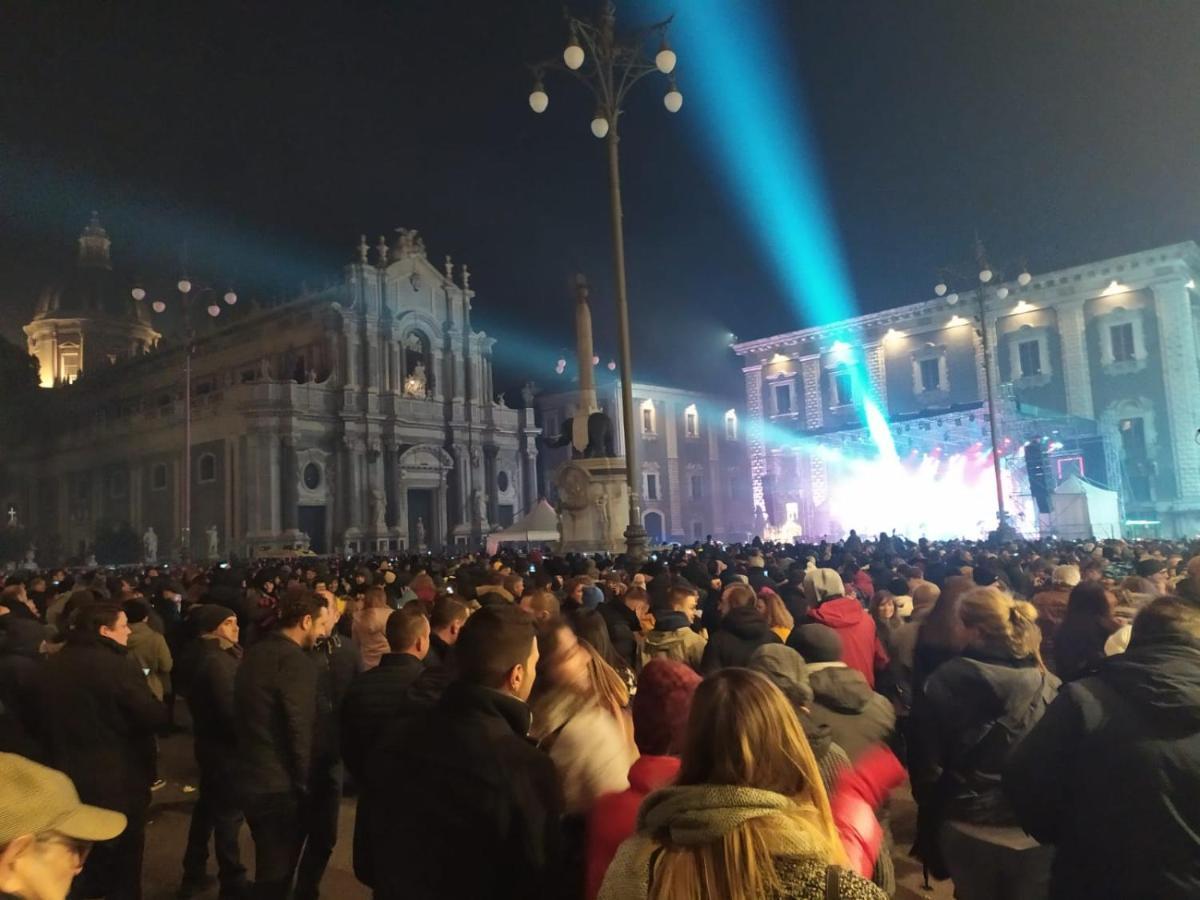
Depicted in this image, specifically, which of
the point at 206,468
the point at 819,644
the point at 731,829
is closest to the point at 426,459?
the point at 206,468

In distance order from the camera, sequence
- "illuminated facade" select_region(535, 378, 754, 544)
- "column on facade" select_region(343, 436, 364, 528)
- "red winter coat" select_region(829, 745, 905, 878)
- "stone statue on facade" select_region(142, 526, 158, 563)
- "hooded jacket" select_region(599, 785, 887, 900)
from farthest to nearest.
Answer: "illuminated facade" select_region(535, 378, 754, 544) < "column on facade" select_region(343, 436, 364, 528) < "stone statue on facade" select_region(142, 526, 158, 563) < "red winter coat" select_region(829, 745, 905, 878) < "hooded jacket" select_region(599, 785, 887, 900)

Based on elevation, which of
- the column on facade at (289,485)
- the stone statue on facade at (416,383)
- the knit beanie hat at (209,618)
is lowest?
the knit beanie hat at (209,618)

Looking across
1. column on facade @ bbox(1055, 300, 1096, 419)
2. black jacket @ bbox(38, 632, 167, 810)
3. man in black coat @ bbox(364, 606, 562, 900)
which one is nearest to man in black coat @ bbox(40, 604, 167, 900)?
black jacket @ bbox(38, 632, 167, 810)

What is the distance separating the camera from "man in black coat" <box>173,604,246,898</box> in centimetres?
514

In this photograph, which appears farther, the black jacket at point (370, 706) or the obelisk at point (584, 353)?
the obelisk at point (584, 353)

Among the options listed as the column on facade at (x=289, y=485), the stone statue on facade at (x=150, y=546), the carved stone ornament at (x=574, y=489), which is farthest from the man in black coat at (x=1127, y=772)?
the stone statue on facade at (x=150, y=546)

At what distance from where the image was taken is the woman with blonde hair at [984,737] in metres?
3.59

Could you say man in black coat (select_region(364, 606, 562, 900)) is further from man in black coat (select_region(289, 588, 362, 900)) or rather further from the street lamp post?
the street lamp post

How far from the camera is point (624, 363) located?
52.3 ft

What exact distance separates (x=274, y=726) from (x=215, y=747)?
3.36 ft

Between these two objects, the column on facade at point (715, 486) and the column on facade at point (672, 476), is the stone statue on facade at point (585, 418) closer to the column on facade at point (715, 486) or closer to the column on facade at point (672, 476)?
the column on facade at point (672, 476)

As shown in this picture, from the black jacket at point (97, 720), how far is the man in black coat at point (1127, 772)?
420 centimetres

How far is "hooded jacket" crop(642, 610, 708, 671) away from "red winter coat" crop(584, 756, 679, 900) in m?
2.80

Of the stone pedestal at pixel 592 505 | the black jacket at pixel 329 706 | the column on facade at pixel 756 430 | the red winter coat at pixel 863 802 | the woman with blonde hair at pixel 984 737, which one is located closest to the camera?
the red winter coat at pixel 863 802
